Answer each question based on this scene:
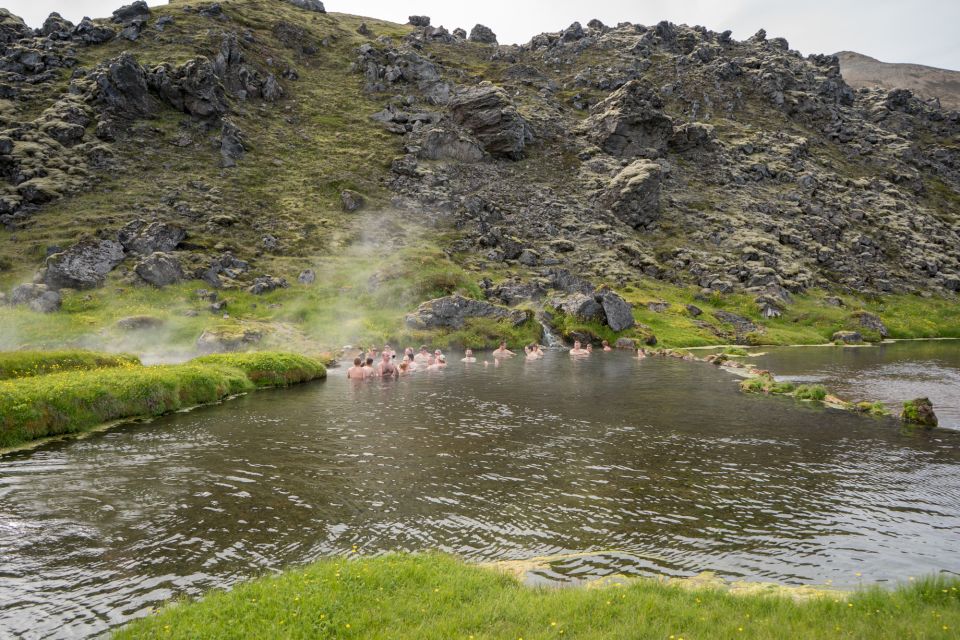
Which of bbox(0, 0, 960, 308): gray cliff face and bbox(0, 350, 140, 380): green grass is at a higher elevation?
bbox(0, 0, 960, 308): gray cliff face

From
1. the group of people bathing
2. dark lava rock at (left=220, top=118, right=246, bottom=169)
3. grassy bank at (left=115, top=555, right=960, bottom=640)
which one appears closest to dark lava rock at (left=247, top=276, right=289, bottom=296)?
the group of people bathing

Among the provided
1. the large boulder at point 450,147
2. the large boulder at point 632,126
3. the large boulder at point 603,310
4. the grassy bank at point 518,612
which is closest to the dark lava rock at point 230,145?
the large boulder at point 450,147

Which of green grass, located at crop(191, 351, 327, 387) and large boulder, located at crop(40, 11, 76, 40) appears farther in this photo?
large boulder, located at crop(40, 11, 76, 40)

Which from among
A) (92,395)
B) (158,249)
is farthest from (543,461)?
(158,249)

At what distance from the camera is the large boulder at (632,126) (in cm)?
14525

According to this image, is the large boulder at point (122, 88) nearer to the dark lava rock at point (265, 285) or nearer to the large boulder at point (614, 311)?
the dark lava rock at point (265, 285)

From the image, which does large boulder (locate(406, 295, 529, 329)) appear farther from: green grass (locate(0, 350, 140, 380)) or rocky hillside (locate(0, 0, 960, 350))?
green grass (locate(0, 350, 140, 380))

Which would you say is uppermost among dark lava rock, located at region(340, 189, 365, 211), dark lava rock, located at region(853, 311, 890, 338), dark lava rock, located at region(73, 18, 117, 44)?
dark lava rock, located at region(73, 18, 117, 44)

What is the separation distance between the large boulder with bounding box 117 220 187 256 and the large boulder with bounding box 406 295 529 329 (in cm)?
3977

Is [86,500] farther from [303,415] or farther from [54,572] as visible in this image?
[303,415]

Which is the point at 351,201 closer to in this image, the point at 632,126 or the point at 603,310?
the point at 603,310

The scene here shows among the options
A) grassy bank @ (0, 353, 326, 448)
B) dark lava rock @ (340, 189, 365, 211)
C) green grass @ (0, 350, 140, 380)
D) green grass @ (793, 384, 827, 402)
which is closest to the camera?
grassy bank @ (0, 353, 326, 448)

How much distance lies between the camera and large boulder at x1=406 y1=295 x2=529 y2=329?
71000 millimetres

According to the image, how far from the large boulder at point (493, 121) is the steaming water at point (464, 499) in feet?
376
